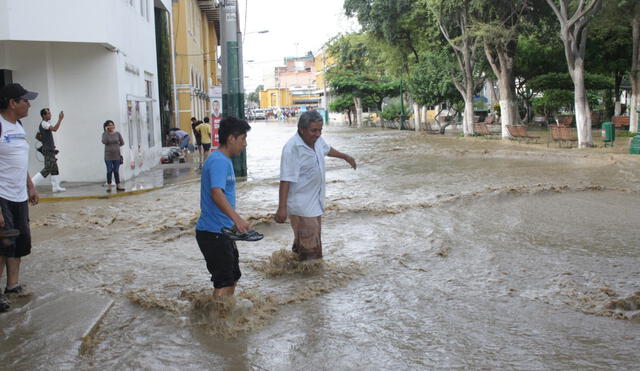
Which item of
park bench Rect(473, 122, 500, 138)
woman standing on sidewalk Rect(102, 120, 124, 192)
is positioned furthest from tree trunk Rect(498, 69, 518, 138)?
woman standing on sidewalk Rect(102, 120, 124, 192)

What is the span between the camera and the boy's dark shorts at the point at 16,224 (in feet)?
18.5

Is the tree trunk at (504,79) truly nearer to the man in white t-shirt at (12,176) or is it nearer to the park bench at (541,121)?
the park bench at (541,121)

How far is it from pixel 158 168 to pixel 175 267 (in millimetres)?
13442

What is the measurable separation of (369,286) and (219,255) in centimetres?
194

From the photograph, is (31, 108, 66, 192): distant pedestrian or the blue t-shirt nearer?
the blue t-shirt

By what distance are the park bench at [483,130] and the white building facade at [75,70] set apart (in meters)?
18.1

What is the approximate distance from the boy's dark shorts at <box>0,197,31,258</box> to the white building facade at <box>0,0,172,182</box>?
28.4 feet

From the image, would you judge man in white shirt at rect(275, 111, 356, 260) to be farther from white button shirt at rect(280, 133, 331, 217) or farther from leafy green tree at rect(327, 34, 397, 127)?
leafy green tree at rect(327, 34, 397, 127)

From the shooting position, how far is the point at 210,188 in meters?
4.82

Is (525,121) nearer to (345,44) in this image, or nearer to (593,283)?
(345,44)

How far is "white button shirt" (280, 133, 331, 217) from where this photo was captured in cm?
621

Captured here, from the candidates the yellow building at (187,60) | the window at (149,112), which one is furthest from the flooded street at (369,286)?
the yellow building at (187,60)

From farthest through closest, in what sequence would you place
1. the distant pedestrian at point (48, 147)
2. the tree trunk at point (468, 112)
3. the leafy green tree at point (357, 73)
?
1. the leafy green tree at point (357, 73)
2. the tree trunk at point (468, 112)
3. the distant pedestrian at point (48, 147)

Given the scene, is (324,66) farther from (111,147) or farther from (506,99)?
(111,147)
